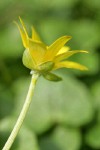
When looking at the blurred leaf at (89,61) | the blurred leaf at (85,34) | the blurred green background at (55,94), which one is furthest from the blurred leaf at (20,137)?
the blurred leaf at (85,34)

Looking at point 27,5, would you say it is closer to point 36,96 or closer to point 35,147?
point 36,96

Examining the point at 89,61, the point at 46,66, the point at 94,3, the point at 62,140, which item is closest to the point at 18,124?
the point at 46,66

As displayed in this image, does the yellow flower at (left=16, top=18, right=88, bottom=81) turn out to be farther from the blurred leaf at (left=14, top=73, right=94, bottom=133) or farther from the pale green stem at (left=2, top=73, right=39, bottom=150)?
the blurred leaf at (left=14, top=73, right=94, bottom=133)

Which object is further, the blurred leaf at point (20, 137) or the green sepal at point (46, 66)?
the blurred leaf at point (20, 137)

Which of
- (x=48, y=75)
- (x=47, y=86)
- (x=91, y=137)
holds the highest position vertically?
(x=48, y=75)

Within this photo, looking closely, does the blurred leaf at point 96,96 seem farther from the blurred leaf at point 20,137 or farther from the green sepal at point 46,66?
the green sepal at point 46,66

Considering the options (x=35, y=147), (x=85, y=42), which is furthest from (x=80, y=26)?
(x=35, y=147)

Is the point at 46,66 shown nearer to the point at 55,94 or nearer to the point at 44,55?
the point at 44,55
